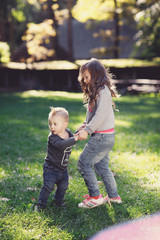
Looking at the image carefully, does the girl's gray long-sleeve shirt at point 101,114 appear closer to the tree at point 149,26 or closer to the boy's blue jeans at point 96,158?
the boy's blue jeans at point 96,158

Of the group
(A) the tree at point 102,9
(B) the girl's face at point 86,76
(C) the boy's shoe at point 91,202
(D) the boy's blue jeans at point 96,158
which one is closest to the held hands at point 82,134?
(D) the boy's blue jeans at point 96,158

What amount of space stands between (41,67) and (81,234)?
28.4m

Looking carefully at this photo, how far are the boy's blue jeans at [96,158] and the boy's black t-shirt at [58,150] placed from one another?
23 centimetres

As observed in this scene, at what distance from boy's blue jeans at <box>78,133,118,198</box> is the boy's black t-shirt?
0.76ft

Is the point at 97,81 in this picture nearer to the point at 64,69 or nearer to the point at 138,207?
the point at 138,207

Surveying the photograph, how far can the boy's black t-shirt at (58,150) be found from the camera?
11.0 feet

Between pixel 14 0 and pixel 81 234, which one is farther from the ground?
pixel 14 0

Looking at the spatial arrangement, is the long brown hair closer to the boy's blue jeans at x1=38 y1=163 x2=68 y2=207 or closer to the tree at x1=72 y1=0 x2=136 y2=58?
the boy's blue jeans at x1=38 y1=163 x2=68 y2=207

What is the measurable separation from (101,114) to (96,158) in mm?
554

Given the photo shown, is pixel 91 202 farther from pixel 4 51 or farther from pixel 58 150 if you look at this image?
pixel 4 51

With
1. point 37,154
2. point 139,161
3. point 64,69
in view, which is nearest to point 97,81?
point 139,161

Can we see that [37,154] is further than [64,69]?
No

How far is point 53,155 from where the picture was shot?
3.45 m

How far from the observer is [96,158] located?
3.51m
